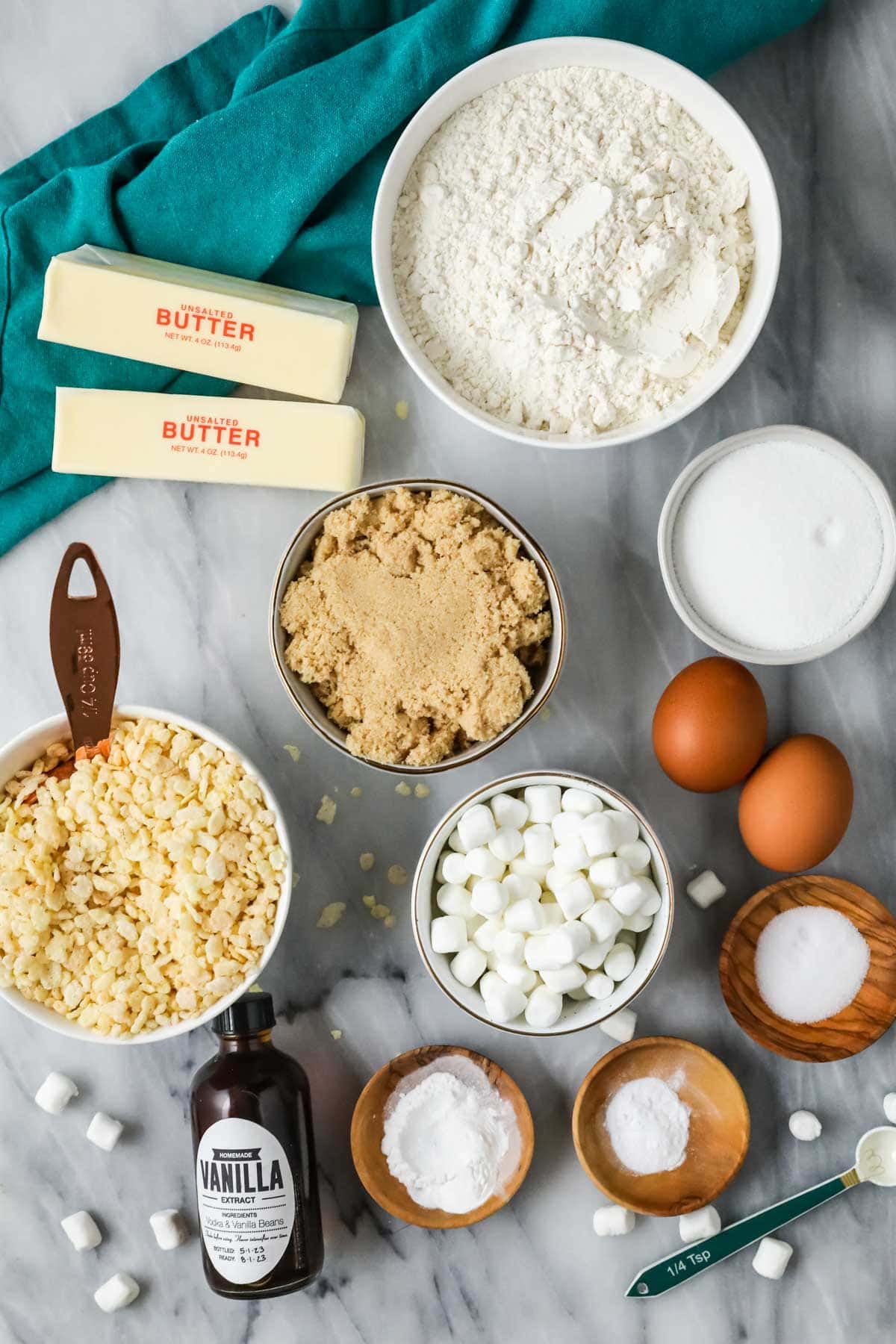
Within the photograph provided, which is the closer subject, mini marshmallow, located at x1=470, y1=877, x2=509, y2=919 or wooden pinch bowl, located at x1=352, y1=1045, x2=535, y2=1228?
mini marshmallow, located at x1=470, y1=877, x2=509, y2=919

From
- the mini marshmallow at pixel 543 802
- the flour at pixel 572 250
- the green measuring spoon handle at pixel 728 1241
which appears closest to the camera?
the flour at pixel 572 250

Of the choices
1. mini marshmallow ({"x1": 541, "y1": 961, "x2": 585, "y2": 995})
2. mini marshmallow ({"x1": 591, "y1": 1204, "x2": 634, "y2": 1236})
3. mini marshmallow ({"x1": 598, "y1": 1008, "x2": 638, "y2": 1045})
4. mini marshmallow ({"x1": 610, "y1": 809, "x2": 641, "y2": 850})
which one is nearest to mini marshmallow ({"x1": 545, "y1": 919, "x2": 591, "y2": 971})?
mini marshmallow ({"x1": 541, "y1": 961, "x2": 585, "y2": 995})

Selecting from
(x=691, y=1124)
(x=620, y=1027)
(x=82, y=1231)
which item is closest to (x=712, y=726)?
(x=620, y=1027)

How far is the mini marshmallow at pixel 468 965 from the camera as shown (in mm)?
1210

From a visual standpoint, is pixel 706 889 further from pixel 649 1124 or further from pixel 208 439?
pixel 208 439

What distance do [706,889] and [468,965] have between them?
0.35 metres

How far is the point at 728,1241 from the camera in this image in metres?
1.33

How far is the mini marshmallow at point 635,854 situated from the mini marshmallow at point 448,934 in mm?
211

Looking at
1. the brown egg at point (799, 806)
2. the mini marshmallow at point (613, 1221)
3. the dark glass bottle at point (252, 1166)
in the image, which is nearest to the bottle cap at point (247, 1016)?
the dark glass bottle at point (252, 1166)

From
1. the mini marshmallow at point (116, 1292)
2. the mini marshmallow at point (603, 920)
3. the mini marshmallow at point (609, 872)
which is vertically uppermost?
the mini marshmallow at point (609, 872)

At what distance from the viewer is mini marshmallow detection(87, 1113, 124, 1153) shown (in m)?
1.34

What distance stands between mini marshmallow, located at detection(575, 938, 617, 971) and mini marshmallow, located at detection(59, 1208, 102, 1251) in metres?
0.78

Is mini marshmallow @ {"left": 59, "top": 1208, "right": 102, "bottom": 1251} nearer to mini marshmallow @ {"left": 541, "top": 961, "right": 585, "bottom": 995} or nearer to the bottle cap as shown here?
the bottle cap

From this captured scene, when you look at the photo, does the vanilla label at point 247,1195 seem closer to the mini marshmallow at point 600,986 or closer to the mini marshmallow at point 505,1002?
the mini marshmallow at point 505,1002
